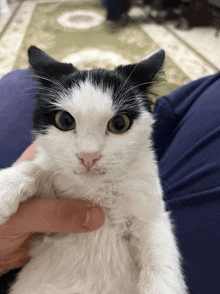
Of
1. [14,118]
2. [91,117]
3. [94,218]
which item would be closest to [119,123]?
[91,117]

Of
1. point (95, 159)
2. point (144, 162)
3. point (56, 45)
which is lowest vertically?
point (56, 45)

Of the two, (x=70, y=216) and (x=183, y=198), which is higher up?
(x=70, y=216)

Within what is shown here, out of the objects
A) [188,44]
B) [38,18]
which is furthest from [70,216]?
[38,18]

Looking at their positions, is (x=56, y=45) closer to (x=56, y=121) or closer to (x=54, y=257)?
(x=56, y=121)

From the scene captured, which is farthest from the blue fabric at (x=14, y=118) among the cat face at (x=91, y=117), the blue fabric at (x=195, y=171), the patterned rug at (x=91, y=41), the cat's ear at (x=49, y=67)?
the patterned rug at (x=91, y=41)

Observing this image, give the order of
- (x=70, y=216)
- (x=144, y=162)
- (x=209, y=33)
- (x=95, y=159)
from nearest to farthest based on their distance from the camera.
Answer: (x=95, y=159)
(x=70, y=216)
(x=144, y=162)
(x=209, y=33)

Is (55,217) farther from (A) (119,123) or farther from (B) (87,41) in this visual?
(B) (87,41)

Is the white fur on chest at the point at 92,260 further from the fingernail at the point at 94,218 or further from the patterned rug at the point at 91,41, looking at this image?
the patterned rug at the point at 91,41

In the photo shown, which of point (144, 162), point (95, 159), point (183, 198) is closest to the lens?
point (95, 159)
